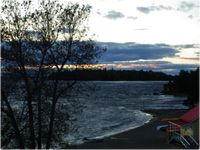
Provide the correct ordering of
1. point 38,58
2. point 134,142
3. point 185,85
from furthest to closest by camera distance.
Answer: point 185,85, point 134,142, point 38,58

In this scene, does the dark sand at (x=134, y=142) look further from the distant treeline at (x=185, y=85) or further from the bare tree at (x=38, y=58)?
the distant treeline at (x=185, y=85)

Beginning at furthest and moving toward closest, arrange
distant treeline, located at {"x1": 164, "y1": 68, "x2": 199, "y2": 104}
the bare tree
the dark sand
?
distant treeline, located at {"x1": 164, "y1": 68, "x2": 199, "y2": 104} < the dark sand < the bare tree

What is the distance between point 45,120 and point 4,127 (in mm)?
2603

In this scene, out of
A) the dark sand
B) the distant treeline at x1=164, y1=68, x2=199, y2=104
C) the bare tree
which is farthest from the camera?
the distant treeline at x1=164, y1=68, x2=199, y2=104

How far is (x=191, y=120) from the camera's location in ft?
106

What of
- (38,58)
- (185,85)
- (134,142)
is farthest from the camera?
(185,85)

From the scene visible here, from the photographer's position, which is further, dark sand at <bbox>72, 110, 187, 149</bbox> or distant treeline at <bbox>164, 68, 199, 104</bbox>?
distant treeline at <bbox>164, 68, 199, 104</bbox>

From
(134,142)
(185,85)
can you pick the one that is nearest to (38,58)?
(134,142)

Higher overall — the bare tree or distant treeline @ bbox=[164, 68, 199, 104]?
the bare tree

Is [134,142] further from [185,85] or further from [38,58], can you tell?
[185,85]

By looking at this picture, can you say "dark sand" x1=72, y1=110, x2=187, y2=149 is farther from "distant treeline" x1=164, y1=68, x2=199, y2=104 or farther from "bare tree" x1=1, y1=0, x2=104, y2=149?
"distant treeline" x1=164, y1=68, x2=199, y2=104

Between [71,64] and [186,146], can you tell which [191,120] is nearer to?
[186,146]

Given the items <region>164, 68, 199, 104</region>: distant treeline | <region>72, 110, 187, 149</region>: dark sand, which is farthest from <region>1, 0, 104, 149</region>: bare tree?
<region>164, 68, 199, 104</region>: distant treeline

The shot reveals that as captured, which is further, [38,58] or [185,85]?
[185,85]
